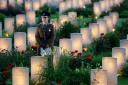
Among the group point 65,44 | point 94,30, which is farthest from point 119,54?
point 94,30

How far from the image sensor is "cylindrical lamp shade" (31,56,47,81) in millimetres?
11266

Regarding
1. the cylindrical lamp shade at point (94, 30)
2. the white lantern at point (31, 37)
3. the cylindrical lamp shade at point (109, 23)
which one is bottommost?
the white lantern at point (31, 37)

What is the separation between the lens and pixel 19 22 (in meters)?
19.4

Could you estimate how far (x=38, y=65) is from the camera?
1132 cm

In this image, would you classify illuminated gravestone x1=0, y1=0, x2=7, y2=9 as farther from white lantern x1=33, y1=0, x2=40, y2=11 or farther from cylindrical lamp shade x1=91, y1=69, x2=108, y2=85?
cylindrical lamp shade x1=91, y1=69, x2=108, y2=85

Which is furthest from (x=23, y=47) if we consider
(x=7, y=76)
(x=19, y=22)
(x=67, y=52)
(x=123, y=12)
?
(x=123, y=12)

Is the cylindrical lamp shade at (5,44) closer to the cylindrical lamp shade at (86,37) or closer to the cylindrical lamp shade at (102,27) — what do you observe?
the cylindrical lamp shade at (86,37)

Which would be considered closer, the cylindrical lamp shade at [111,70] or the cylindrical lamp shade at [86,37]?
the cylindrical lamp shade at [111,70]

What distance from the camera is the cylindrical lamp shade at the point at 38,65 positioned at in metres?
11.3

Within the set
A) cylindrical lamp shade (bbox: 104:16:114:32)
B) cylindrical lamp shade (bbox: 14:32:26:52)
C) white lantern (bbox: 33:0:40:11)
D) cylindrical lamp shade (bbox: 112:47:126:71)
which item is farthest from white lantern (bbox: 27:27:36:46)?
white lantern (bbox: 33:0:40:11)

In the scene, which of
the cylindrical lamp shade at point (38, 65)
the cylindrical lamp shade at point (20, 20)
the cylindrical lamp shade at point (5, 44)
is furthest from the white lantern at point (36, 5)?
the cylindrical lamp shade at point (38, 65)

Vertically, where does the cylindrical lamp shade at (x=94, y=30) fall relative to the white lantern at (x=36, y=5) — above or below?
below

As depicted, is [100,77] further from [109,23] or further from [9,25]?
[109,23]

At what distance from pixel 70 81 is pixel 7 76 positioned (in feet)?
4.38
